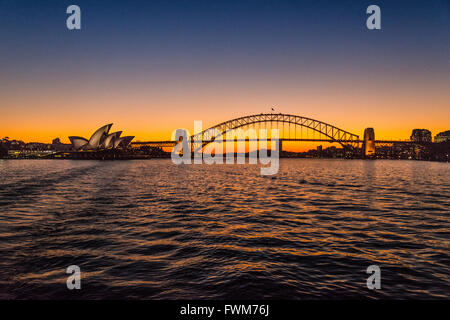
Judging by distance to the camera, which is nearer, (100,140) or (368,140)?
(100,140)

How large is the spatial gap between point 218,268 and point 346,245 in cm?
440

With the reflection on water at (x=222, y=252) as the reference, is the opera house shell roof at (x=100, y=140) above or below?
above

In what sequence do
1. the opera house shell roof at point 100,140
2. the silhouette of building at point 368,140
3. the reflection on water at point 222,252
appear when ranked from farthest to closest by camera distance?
the silhouette of building at point 368,140, the opera house shell roof at point 100,140, the reflection on water at point 222,252

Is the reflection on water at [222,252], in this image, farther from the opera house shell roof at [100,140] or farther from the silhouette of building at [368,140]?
the silhouette of building at [368,140]

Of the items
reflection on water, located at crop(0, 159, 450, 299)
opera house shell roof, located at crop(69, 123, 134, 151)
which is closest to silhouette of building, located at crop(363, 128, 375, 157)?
opera house shell roof, located at crop(69, 123, 134, 151)

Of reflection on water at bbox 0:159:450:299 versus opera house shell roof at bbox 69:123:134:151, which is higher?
opera house shell roof at bbox 69:123:134:151

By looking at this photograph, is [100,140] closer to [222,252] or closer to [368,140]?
[368,140]

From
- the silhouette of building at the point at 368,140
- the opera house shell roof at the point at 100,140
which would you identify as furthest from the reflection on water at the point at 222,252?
the silhouette of building at the point at 368,140

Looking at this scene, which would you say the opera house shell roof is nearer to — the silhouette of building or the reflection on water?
the reflection on water

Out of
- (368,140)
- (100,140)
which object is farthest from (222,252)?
(368,140)

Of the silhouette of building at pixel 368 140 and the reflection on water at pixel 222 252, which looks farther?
the silhouette of building at pixel 368 140

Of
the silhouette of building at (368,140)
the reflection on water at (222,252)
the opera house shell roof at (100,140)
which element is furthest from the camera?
the silhouette of building at (368,140)
